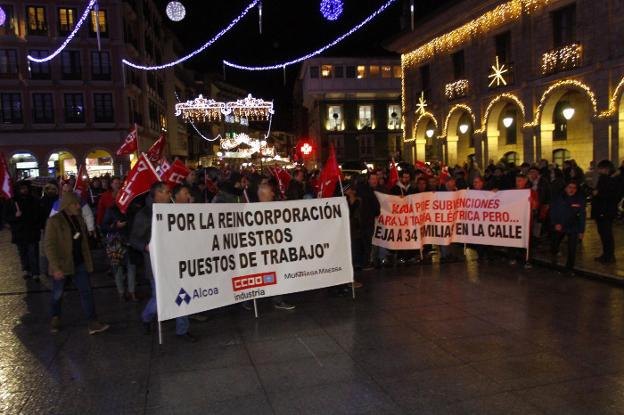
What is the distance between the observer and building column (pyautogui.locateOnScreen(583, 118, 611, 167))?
16156 millimetres

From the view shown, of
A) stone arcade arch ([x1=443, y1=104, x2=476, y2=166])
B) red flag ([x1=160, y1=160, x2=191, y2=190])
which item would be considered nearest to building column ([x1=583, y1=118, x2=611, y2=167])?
stone arcade arch ([x1=443, y1=104, x2=476, y2=166])

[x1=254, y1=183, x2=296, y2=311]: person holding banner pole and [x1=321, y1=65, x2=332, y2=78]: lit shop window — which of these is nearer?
[x1=254, y1=183, x2=296, y2=311]: person holding banner pole

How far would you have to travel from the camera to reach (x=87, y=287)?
6367mm

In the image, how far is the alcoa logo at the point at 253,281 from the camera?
249 inches

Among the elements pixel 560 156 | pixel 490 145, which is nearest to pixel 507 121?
A: pixel 490 145

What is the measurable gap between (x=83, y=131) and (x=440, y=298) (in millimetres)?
39021

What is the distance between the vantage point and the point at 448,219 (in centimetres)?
984

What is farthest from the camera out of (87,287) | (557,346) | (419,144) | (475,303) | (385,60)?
(385,60)

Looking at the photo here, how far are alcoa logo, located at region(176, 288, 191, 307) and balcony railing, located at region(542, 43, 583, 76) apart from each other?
16298 mm

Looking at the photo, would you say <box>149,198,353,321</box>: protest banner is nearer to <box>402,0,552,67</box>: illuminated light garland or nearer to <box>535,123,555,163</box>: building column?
<box>535,123,555,163</box>: building column

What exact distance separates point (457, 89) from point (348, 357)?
69.0 ft

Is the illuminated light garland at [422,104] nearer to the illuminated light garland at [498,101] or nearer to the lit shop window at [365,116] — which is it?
the illuminated light garland at [498,101]

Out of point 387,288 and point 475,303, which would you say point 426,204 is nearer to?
point 387,288

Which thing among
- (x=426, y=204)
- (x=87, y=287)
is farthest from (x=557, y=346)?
(x=87, y=287)
